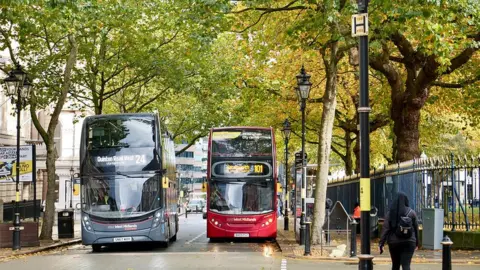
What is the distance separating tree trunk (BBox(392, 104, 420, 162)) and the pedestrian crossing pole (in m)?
20.9

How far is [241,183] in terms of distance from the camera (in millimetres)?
32719

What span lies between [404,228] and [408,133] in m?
19.5

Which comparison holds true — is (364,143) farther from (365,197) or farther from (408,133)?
(408,133)

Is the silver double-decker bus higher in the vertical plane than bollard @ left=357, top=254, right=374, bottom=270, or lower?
higher

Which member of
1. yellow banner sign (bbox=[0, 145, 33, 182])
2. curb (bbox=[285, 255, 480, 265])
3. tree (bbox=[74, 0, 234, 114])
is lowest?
curb (bbox=[285, 255, 480, 265])

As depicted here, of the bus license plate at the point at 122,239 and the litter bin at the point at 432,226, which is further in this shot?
the bus license plate at the point at 122,239

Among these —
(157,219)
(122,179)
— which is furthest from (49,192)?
(157,219)

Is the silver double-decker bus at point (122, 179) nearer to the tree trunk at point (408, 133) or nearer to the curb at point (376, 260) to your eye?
the curb at point (376, 260)

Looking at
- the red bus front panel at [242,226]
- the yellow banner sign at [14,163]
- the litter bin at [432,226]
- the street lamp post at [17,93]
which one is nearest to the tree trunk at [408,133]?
the red bus front panel at [242,226]

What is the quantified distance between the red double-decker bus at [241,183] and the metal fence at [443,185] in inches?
169

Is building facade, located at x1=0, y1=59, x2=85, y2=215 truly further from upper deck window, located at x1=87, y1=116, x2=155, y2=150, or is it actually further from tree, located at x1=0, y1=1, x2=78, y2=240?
upper deck window, located at x1=87, y1=116, x2=155, y2=150

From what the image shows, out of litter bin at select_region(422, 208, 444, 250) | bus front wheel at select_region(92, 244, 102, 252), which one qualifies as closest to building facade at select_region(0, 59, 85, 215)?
bus front wheel at select_region(92, 244, 102, 252)

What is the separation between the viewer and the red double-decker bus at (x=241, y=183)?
3234 cm

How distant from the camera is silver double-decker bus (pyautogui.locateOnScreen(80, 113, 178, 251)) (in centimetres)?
2695
